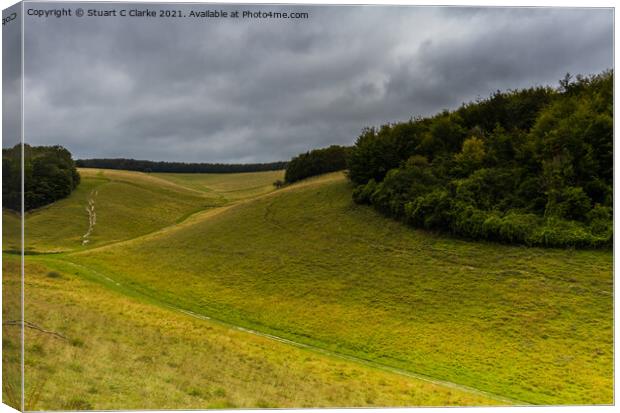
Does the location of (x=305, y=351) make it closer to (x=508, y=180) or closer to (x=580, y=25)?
(x=580, y=25)

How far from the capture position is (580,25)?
8.51 meters

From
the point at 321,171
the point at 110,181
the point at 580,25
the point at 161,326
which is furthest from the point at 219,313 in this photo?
the point at 580,25

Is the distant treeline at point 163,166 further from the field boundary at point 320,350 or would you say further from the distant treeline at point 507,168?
the distant treeline at point 507,168

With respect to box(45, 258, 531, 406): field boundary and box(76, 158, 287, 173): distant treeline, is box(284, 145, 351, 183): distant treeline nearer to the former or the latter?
box(76, 158, 287, 173): distant treeline

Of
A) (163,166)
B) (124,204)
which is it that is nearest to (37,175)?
(163,166)

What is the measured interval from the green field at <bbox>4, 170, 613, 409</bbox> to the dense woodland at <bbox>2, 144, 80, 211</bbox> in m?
0.36

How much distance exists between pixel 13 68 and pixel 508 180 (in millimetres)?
18240

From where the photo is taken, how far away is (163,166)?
39.1 ft

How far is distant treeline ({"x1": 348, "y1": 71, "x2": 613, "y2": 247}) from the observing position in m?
14.6

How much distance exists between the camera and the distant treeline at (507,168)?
575 inches

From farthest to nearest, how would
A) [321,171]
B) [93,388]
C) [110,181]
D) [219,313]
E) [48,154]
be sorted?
[321,171] < [219,313] < [110,181] < [48,154] < [93,388]

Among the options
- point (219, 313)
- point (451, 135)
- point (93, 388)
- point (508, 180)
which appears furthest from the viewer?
point (451, 135)

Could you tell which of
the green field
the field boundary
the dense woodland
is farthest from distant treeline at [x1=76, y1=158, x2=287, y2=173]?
the field boundary

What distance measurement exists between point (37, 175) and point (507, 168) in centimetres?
1828
